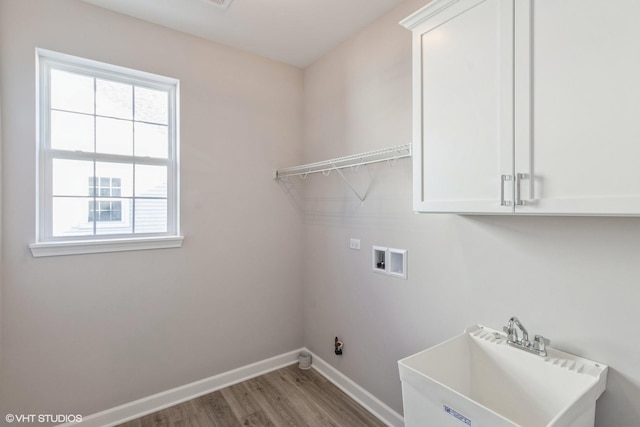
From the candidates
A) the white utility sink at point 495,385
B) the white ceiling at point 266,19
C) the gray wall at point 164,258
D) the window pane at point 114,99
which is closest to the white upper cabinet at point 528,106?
the white utility sink at point 495,385

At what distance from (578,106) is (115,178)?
2480mm

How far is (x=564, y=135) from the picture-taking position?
3.31ft

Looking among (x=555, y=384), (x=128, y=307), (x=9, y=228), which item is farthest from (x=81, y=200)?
(x=555, y=384)

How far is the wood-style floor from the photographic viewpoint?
2.03 metres

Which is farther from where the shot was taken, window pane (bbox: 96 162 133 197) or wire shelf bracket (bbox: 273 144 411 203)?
window pane (bbox: 96 162 133 197)

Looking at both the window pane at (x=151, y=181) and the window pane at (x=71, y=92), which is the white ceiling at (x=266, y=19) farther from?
the window pane at (x=151, y=181)

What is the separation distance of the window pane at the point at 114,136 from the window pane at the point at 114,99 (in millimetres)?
48

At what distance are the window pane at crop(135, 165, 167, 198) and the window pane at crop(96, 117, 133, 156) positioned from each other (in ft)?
0.49

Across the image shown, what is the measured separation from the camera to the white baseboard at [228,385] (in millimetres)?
1985

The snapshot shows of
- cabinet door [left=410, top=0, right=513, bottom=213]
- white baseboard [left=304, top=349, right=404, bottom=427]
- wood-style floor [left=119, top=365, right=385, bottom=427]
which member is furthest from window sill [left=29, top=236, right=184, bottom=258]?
cabinet door [left=410, top=0, right=513, bottom=213]

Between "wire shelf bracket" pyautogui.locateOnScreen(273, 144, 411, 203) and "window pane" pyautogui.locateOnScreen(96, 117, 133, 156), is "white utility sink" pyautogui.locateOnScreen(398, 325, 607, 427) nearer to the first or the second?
"wire shelf bracket" pyautogui.locateOnScreen(273, 144, 411, 203)

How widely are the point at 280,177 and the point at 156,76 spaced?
1.16m

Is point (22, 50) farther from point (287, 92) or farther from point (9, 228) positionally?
point (287, 92)

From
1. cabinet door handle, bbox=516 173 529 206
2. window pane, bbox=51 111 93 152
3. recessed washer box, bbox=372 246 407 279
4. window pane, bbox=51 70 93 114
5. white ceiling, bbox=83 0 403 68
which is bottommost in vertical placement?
recessed washer box, bbox=372 246 407 279
